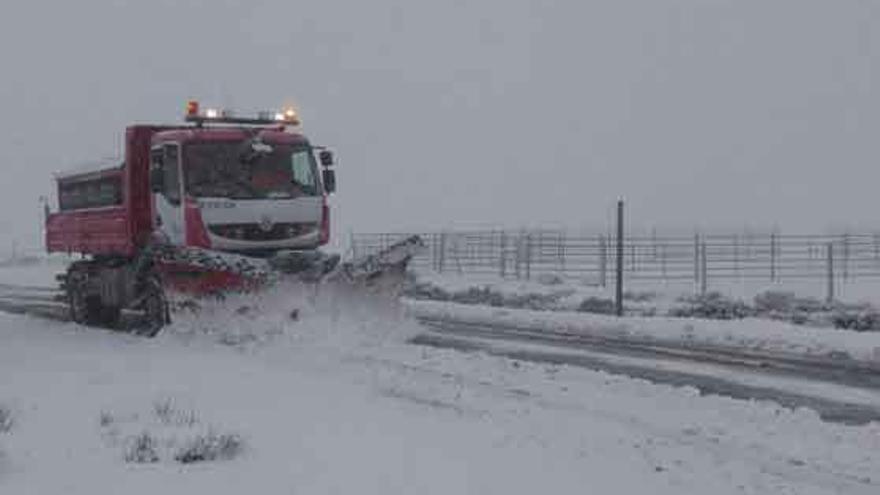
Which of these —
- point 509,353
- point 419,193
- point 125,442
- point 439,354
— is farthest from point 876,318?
point 419,193

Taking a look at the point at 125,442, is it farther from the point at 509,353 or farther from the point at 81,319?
the point at 81,319

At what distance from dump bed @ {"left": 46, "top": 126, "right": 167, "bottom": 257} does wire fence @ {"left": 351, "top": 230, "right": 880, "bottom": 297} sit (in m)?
10.6

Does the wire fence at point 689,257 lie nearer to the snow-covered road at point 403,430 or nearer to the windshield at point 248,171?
the windshield at point 248,171

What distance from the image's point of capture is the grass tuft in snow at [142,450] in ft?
22.6

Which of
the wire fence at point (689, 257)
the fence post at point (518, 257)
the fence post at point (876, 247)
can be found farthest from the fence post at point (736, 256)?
the fence post at point (518, 257)

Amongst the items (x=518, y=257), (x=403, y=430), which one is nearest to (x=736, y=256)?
(x=518, y=257)

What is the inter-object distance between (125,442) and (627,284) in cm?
2353

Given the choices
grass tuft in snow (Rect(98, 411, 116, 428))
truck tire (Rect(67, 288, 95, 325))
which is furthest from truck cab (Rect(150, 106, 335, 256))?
grass tuft in snow (Rect(98, 411, 116, 428))

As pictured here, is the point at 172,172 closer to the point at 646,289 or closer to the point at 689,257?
the point at 646,289

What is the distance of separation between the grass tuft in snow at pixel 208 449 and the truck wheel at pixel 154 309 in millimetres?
8338

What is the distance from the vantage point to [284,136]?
16.2m

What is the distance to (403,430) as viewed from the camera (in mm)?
8094

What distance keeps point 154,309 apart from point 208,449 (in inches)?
363

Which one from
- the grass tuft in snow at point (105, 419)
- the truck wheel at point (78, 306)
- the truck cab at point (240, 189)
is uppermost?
the truck cab at point (240, 189)
